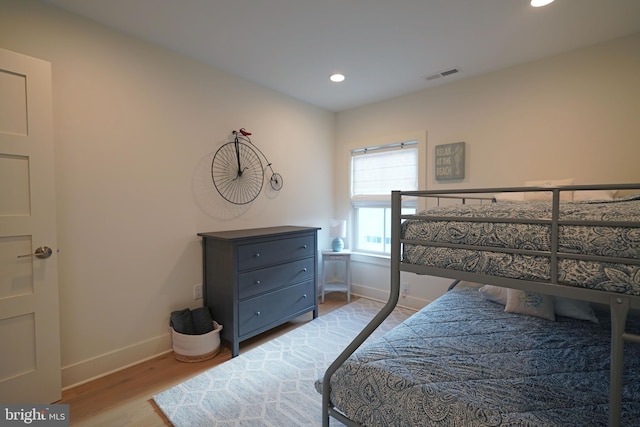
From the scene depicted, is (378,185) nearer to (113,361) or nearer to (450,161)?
(450,161)

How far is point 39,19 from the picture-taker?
172 cm

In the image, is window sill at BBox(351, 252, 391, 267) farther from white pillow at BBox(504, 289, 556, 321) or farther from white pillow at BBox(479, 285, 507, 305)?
white pillow at BBox(504, 289, 556, 321)

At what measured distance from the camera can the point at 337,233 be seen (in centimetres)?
361

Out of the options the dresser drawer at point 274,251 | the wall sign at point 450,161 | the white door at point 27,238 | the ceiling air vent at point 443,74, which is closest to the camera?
the white door at point 27,238

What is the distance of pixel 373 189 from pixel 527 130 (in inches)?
65.6

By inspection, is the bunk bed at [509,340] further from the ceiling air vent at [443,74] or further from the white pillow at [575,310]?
the ceiling air vent at [443,74]

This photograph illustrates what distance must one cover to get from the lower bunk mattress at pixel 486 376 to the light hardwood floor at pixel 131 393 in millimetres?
1201

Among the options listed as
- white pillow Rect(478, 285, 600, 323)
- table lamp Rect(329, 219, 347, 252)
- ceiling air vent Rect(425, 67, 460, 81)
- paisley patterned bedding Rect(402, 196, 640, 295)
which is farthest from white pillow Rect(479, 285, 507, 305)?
ceiling air vent Rect(425, 67, 460, 81)

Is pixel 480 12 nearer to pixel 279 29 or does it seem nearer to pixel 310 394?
pixel 279 29

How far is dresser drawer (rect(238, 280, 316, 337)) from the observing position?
232 cm

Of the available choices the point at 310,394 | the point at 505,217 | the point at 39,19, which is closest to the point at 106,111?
the point at 39,19

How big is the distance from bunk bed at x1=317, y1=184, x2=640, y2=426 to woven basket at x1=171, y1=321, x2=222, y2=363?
1.17m

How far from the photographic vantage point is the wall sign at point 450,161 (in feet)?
9.38

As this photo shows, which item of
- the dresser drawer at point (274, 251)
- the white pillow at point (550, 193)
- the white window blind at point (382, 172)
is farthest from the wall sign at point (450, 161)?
the dresser drawer at point (274, 251)
